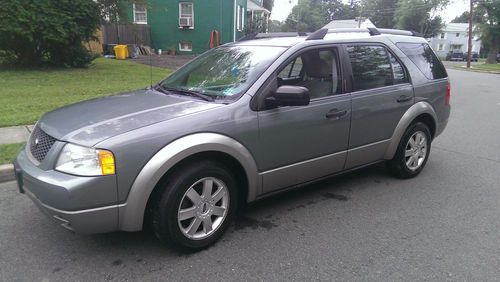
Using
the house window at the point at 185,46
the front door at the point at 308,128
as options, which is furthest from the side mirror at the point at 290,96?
the house window at the point at 185,46

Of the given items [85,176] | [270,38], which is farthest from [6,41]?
Answer: [85,176]

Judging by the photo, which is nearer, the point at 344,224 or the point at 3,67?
the point at 344,224

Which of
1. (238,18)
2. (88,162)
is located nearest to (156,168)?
(88,162)

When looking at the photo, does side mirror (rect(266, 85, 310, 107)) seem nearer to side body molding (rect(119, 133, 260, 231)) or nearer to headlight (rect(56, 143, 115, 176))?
side body molding (rect(119, 133, 260, 231))

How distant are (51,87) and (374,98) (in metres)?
8.61

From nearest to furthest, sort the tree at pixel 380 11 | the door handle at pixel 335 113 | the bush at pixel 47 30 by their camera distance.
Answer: the door handle at pixel 335 113
the bush at pixel 47 30
the tree at pixel 380 11

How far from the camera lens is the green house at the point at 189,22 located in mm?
25234

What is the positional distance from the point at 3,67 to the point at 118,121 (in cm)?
1243

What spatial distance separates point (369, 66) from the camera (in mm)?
4512

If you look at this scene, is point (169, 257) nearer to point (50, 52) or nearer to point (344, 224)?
point (344, 224)

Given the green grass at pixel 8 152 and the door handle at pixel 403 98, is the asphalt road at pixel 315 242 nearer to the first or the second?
the green grass at pixel 8 152

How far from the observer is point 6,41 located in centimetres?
1263

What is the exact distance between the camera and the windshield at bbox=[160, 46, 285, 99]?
3730mm

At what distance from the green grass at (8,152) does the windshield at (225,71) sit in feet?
7.09
